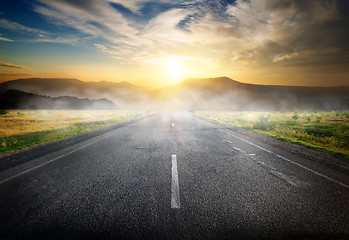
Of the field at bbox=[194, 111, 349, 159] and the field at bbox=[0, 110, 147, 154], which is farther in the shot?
the field at bbox=[0, 110, 147, 154]

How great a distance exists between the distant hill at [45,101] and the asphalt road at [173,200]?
116380mm

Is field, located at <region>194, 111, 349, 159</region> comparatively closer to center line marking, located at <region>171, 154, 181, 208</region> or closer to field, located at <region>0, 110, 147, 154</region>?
center line marking, located at <region>171, 154, 181, 208</region>

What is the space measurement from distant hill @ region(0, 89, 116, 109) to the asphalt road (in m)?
116

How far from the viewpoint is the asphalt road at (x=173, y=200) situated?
216cm

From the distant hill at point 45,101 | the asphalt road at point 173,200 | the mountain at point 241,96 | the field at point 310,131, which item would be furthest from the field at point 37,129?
the mountain at point 241,96

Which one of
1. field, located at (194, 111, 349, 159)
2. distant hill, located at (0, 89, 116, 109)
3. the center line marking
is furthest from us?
distant hill, located at (0, 89, 116, 109)

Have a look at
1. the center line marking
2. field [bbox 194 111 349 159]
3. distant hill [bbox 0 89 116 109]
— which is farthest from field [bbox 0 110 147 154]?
distant hill [bbox 0 89 116 109]


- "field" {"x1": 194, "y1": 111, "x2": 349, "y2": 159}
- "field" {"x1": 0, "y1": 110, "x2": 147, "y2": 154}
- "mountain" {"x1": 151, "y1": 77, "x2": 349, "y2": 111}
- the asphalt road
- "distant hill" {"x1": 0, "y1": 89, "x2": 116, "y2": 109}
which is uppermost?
"mountain" {"x1": 151, "y1": 77, "x2": 349, "y2": 111}

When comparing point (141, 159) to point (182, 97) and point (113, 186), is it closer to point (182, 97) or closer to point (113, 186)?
point (113, 186)

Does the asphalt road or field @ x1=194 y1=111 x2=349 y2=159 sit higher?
field @ x1=194 y1=111 x2=349 y2=159

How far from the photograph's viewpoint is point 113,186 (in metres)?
3.41

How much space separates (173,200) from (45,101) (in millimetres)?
147289

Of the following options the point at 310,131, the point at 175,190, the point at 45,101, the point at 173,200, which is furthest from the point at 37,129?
the point at 45,101

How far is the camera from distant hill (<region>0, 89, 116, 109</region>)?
108 metres
